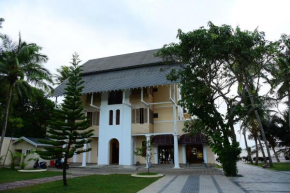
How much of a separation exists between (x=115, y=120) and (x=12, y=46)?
10.6 metres

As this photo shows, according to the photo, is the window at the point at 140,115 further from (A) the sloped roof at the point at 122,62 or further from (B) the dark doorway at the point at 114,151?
(A) the sloped roof at the point at 122,62

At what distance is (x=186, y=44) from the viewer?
12.8m

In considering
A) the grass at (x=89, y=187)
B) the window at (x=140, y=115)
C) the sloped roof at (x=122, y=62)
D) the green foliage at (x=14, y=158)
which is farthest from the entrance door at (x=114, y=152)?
the grass at (x=89, y=187)

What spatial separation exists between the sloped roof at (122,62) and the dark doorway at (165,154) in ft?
29.0

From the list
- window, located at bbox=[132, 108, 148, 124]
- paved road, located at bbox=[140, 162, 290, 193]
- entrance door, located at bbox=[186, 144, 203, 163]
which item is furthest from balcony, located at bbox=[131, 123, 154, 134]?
paved road, located at bbox=[140, 162, 290, 193]

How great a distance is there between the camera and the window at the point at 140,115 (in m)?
20.1

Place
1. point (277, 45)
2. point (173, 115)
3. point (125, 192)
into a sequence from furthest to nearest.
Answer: point (173, 115), point (277, 45), point (125, 192)

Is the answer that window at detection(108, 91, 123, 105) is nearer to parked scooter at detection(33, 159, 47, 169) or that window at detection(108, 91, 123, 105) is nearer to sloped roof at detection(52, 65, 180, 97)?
sloped roof at detection(52, 65, 180, 97)

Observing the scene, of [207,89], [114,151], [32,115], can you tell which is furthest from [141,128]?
[32,115]

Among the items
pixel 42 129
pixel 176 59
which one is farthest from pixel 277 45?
pixel 42 129

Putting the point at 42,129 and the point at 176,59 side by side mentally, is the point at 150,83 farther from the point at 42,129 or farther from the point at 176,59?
the point at 42,129

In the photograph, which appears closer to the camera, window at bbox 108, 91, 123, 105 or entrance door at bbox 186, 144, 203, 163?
entrance door at bbox 186, 144, 203, 163

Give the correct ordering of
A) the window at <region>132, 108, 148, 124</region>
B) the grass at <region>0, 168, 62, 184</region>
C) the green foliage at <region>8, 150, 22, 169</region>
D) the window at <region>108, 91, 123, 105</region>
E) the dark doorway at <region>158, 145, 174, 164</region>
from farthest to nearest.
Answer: the window at <region>108, 91, 123, 105</region>
the dark doorway at <region>158, 145, 174, 164</region>
the window at <region>132, 108, 148, 124</region>
the green foliage at <region>8, 150, 22, 169</region>
the grass at <region>0, 168, 62, 184</region>

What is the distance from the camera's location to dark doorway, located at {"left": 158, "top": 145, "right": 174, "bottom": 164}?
2150cm
